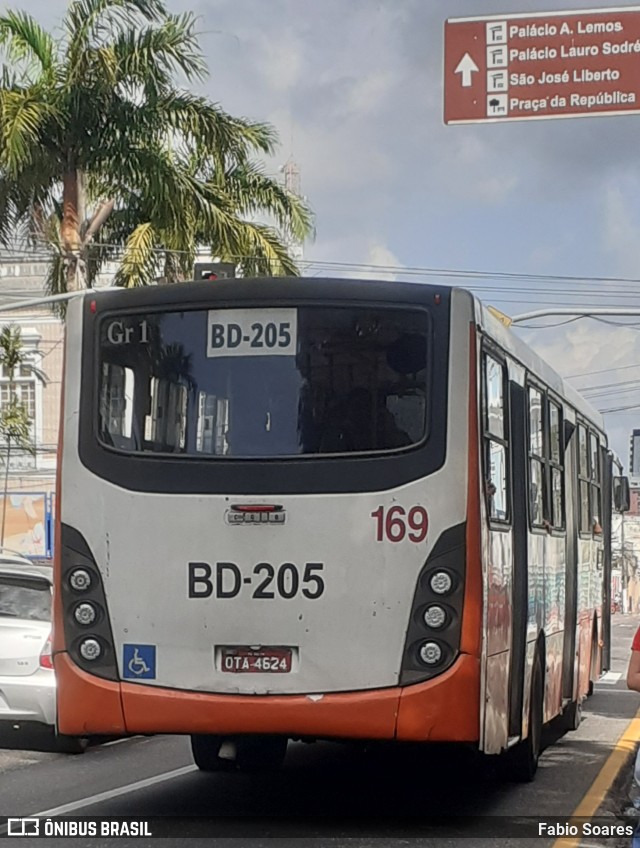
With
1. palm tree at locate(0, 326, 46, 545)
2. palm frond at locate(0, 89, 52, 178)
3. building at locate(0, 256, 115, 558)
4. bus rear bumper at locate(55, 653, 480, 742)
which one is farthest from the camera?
building at locate(0, 256, 115, 558)

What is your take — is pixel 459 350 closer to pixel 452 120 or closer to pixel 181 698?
pixel 181 698

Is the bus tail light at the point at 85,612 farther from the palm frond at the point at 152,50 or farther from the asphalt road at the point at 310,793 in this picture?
the palm frond at the point at 152,50

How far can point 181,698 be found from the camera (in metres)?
8.09

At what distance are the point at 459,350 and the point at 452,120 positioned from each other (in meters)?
4.50

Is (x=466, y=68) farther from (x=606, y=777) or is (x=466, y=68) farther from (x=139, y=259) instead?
(x=139, y=259)

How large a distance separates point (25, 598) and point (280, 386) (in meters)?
4.45

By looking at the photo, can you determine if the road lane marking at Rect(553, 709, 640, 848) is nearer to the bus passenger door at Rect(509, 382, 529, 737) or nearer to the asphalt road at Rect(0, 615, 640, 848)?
the asphalt road at Rect(0, 615, 640, 848)

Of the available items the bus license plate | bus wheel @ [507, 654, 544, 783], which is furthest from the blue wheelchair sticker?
bus wheel @ [507, 654, 544, 783]

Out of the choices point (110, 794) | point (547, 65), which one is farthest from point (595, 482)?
point (110, 794)

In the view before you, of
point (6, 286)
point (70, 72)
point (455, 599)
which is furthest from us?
point (6, 286)

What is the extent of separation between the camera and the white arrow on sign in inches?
480

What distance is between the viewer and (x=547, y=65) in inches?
497

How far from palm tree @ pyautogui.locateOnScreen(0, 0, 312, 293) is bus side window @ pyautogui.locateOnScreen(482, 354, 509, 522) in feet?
56.0

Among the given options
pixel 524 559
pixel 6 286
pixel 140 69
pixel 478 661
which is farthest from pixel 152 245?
pixel 6 286
